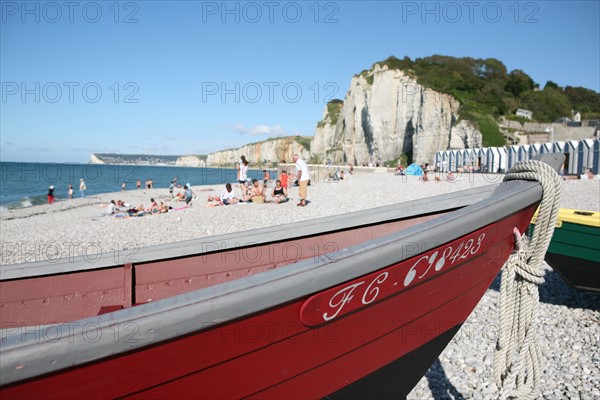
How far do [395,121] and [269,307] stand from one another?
55.4 metres

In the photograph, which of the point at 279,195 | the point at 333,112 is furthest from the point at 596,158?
the point at 333,112

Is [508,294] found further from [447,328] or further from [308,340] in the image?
[308,340]

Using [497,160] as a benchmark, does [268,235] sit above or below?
below

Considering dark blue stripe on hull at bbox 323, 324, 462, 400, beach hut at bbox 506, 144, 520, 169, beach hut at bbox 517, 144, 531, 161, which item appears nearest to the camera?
dark blue stripe on hull at bbox 323, 324, 462, 400

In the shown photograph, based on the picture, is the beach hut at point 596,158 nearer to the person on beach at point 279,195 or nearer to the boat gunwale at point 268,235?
the person on beach at point 279,195

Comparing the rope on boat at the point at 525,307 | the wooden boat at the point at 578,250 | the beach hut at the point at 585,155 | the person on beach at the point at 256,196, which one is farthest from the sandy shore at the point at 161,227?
the beach hut at the point at 585,155

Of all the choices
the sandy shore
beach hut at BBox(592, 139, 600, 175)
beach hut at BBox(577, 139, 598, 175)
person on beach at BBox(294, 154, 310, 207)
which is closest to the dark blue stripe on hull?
the sandy shore

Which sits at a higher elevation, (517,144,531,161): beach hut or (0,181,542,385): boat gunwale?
(517,144,531,161): beach hut

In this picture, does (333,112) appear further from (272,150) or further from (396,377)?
(396,377)

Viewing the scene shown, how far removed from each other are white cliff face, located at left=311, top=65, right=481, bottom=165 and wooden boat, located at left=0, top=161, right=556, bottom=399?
143ft

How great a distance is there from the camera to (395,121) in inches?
2121

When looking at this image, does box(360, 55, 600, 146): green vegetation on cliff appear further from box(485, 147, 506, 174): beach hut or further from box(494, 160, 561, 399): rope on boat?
box(494, 160, 561, 399): rope on boat

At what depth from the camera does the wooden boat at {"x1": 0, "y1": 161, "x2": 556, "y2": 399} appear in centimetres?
147

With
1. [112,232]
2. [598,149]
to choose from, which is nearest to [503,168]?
[598,149]
